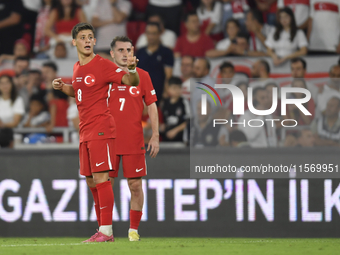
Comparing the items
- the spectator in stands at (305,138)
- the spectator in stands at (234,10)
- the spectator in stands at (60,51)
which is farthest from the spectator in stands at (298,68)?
the spectator in stands at (60,51)

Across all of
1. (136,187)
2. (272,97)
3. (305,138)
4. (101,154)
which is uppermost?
(272,97)

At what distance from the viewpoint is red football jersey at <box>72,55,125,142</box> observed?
4488 mm

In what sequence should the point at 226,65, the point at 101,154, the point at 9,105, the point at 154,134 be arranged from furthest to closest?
1. the point at 9,105
2. the point at 226,65
3. the point at 154,134
4. the point at 101,154

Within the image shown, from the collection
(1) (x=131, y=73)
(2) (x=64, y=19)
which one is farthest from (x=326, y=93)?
(2) (x=64, y=19)

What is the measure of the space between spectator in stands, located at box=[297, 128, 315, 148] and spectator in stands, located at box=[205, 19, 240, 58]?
10.4ft

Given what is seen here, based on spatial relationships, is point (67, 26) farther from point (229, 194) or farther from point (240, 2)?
point (229, 194)

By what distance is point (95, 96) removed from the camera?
452 cm

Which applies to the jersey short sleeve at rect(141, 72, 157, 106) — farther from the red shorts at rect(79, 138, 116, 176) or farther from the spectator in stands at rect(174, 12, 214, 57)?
the spectator in stands at rect(174, 12, 214, 57)

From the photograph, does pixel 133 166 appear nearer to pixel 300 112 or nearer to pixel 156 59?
pixel 300 112

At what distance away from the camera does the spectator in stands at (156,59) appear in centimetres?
902

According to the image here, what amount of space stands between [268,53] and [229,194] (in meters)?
3.63

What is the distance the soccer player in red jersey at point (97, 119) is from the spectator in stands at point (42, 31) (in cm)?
545

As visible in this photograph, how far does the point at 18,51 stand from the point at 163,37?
259 cm

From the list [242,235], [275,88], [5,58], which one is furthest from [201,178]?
[5,58]
